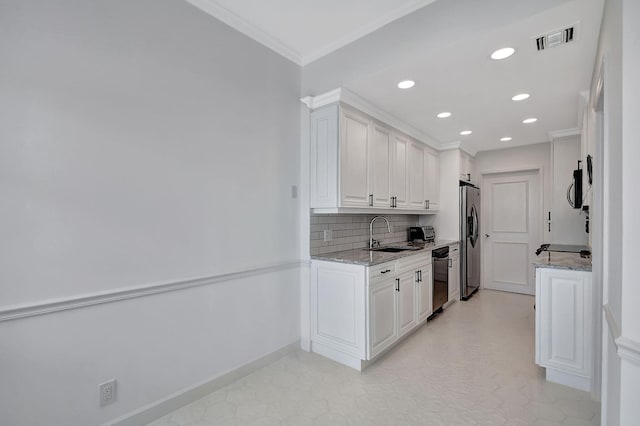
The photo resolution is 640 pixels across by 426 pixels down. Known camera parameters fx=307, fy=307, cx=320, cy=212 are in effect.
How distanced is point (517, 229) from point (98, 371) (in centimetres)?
581

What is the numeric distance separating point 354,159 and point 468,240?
279 centimetres

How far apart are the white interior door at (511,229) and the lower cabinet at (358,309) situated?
3074 millimetres

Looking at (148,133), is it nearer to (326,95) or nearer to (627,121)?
(326,95)

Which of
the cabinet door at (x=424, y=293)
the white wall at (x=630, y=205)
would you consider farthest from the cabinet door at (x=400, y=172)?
the white wall at (x=630, y=205)

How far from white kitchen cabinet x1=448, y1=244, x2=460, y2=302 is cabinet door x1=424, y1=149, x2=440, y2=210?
69 centimetres

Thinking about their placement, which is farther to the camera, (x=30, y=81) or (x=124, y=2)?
(x=124, y=2)

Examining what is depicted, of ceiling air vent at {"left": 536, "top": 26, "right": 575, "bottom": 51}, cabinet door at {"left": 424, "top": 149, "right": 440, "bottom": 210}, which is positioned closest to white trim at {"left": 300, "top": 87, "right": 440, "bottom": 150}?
cabinet door at {"left": 424, "top": 149, "right": 440, "bottom": 210}

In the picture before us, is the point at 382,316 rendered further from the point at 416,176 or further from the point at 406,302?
the point at 416,176

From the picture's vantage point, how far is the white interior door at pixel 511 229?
5070 mm

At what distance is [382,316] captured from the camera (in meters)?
2.73

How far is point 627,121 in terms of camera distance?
3.78 ft

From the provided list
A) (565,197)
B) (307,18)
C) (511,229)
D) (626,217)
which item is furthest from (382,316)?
(511,229)

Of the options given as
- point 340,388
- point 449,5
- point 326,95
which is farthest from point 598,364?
point 326,95

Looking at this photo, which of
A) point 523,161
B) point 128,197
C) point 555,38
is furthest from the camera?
point 523,161
